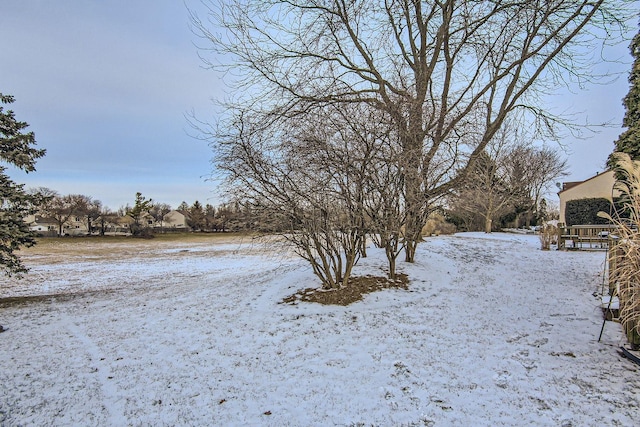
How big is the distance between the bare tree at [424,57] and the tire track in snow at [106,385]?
5.16 meters

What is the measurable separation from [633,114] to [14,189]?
18.1 m

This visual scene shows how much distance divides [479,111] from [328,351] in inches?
280

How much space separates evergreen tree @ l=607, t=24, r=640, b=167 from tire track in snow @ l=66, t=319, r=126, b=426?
539 inches

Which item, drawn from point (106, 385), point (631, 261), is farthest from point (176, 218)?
point (631, 261)

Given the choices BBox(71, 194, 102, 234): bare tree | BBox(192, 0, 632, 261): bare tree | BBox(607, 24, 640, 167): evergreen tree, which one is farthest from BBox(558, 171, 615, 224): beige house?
BBox(71, 194, 102, 234): bare tree

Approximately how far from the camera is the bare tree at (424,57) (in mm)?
7012

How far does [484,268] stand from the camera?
8.05 m

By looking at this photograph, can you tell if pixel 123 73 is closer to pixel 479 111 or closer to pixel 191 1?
pixel 191 1

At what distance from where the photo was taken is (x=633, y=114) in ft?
33.1

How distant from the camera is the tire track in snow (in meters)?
2.75

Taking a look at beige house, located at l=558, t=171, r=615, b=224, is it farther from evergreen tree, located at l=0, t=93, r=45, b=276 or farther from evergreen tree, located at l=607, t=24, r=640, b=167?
evergreen tree, located at l=0, t=93, r=45, b=276

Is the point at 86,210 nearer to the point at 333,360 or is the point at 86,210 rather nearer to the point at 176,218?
the point at 176,218

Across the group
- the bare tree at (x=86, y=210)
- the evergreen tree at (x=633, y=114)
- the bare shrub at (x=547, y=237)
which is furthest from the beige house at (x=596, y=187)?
the bare tree at (x=86, y=210)

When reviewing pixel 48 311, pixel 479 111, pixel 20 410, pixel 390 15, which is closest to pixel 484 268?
pixel 479 111
